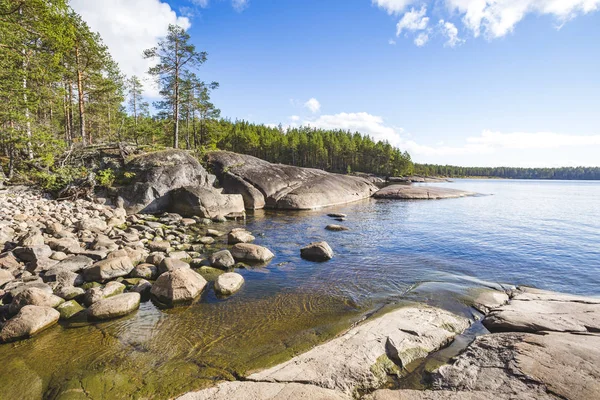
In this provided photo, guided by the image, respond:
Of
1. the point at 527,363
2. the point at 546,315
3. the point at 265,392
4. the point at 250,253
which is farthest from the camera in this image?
the point at 250,253

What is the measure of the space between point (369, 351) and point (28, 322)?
7.72 meters

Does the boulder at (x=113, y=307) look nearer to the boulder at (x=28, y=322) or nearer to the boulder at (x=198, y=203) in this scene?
the boulder at (x=28, y=322)

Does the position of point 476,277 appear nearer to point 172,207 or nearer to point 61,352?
point 61,352

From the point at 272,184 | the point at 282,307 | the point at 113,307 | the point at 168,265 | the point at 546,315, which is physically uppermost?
the point at 272,184

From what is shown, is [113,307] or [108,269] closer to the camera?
[113,307]

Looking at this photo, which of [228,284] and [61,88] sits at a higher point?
[61,88]

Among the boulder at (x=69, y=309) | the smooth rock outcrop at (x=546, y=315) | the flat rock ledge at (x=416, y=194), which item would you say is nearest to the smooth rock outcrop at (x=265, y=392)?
the smooth rock outcrop at (x=546, y=315)

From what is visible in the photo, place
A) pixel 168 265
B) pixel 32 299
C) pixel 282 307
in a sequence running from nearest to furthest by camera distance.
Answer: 1. pixel 32 299
2. pixel 282 307
3. pixel 168 265

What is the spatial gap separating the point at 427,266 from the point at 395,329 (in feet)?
20.9

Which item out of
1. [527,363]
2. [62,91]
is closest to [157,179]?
[62,91]

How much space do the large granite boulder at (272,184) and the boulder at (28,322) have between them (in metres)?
19.7

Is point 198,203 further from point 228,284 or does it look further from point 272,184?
point 228,284

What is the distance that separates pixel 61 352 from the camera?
19.2ft

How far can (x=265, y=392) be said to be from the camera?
14.8 feet
